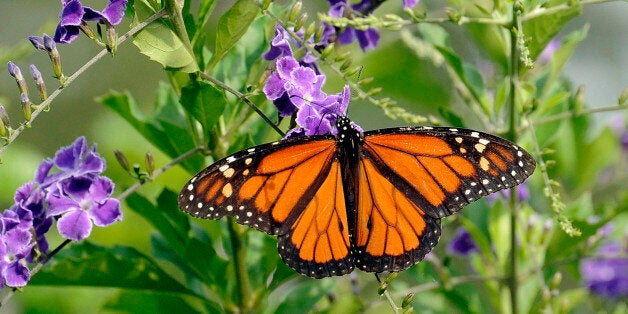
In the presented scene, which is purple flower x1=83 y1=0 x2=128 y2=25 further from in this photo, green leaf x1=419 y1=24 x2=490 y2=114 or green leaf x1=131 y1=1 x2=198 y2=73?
green leaf x1=419 y1=24 x2=490 y2=114

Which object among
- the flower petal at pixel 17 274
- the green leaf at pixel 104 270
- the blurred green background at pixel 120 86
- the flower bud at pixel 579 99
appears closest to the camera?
the flower petal at pixel 17 274

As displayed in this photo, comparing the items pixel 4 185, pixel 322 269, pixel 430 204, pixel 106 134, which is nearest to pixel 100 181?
pixel 322 269

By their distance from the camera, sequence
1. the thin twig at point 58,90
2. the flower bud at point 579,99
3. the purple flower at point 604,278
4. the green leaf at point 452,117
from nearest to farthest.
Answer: the thin twig at point 58,90
the flower bud at point 579,99
the green leaf at point 452,117
the purple flower at point 604,278

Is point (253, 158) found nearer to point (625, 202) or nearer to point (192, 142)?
point (192, 142)

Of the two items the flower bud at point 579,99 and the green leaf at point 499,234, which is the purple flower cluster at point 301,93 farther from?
the green leaf at point 499,234

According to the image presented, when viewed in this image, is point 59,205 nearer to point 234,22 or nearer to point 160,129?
point 160,129

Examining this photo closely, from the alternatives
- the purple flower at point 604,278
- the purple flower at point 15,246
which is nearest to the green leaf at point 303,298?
the purple flower at point 15,246
